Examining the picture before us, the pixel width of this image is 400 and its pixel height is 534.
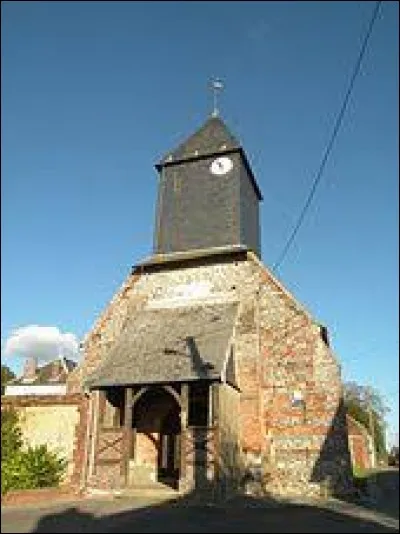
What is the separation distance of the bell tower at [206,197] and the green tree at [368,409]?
88.5ft

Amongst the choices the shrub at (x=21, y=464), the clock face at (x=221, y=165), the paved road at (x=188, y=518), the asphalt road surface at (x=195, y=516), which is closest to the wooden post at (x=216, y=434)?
the asphalt road surface at (x=195, y=516)

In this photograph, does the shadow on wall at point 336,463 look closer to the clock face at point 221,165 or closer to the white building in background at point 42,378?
the clock face at point 221,165

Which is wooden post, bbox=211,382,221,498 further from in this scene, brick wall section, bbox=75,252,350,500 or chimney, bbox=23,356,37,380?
chimney, bbox=23,356,37,380

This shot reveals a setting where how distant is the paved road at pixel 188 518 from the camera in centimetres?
956

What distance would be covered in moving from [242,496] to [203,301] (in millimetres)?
6315

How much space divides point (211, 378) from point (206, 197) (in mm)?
8725

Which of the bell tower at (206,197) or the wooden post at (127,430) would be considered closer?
the wooden post at (127,430)

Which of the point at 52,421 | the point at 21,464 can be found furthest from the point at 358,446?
the point at 21,464

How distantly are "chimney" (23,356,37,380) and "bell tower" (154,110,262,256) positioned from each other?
24474mm

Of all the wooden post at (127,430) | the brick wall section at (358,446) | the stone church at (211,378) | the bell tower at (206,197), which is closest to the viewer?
the wooden post at (127,430)

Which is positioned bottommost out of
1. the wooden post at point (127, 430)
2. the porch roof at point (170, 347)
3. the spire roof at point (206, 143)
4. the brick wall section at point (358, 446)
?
the brick wall section at point (358, 446)

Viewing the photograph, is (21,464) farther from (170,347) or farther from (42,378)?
(42,378)

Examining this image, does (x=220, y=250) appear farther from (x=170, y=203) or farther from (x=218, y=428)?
(x=218, y=428)

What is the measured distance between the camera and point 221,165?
22.4m
